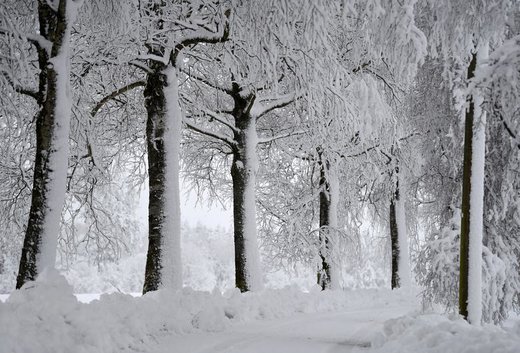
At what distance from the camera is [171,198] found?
9461mm

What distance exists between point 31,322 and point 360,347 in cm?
422

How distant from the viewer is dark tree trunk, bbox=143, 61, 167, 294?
9.19 meters

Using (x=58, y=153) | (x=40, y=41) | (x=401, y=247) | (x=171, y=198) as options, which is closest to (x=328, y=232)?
(x=401, y=247)

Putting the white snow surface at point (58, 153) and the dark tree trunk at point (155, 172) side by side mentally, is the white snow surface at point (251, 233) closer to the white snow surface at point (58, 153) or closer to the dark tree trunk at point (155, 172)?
the dark tree trunk at point (155, 172)

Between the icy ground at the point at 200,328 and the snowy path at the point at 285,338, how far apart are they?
0.04 feet

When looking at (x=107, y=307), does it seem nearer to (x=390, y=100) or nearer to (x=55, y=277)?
(x=55, y=277)

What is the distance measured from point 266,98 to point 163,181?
4190 mm

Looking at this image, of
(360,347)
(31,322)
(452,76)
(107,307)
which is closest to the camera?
(31,322)

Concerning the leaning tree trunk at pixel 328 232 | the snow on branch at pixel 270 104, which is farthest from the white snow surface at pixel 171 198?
the leaning tree trunk at pixel 328 232

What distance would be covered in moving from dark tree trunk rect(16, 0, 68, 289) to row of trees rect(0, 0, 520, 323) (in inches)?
0.8

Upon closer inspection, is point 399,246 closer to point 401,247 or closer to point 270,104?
point 401,247

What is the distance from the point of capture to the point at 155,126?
385 inches

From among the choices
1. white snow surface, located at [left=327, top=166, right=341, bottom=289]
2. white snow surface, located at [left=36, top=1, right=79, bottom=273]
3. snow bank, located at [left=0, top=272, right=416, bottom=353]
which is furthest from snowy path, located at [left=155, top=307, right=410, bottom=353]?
white snow surface, located at [left=327, top=166, right=341, bottom=289]

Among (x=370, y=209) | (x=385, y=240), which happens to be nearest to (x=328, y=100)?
(x=370, y=209)
